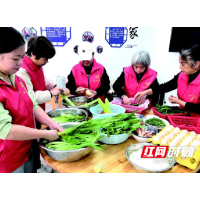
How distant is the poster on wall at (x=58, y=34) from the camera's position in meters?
4.41

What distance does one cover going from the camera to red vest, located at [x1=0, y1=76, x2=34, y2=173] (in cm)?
127

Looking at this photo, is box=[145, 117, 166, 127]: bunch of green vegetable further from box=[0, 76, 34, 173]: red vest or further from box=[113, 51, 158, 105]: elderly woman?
box=[0, 76, 34, 173]: red vest

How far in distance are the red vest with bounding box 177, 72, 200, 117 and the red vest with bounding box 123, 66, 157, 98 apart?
0.52 m

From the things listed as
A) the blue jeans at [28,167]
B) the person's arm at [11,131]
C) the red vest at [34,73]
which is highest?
the red vest at [34,73]

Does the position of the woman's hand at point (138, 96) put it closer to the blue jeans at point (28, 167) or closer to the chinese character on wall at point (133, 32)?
the blue jeans at point (28, 167)

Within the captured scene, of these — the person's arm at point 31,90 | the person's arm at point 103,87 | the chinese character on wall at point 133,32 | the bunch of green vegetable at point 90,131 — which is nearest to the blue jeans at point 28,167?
the bunch of green vegetable at point 90,131

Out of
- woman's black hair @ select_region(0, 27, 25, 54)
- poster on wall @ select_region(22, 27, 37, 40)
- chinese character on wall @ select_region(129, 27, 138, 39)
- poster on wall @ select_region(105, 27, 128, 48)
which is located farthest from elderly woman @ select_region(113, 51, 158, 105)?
poster on wall @ select_region(22, 27, 37, 40)

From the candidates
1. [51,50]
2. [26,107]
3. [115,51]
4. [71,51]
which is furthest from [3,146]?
[115,51]

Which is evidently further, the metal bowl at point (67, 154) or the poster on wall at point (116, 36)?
the poster on wall at point (116, 36)

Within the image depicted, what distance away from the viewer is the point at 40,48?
1934mm

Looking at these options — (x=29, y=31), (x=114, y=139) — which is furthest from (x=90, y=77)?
(x=29, y=31)

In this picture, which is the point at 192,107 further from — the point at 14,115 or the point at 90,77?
the point at 14,115

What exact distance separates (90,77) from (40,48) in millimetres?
1312

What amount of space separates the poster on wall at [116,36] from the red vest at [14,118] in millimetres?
3812
